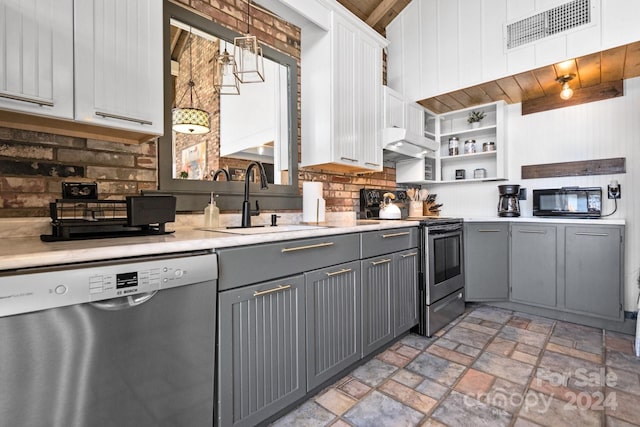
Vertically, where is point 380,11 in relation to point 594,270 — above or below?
above

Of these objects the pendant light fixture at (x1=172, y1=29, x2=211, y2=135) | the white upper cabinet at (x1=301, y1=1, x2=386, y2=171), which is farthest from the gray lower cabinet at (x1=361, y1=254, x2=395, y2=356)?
the pendant light fixture at (x1=172, y1=29, x2=211, y2=135)

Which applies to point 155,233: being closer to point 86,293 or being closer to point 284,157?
point 86,293

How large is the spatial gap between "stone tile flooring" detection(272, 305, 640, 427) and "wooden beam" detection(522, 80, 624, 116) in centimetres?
223

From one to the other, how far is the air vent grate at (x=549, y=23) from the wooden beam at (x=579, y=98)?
87cm

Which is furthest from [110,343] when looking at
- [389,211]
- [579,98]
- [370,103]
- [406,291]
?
[579,98]

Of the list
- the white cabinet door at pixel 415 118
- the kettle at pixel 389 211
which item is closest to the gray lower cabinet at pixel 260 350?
the kettle at pixel 389 211

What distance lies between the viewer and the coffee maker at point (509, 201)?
10.9 feet

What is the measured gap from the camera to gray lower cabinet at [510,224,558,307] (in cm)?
295

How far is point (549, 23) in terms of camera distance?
266cm

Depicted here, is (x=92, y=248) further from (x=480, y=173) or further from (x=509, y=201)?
(x=480, y=173)

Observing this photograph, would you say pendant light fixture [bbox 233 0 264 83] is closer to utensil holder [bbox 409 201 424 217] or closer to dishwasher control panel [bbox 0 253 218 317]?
dishwasher control panel [bbox 0 253 218 317]

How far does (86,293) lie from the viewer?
927 mm

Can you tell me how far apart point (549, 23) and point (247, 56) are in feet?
8.50

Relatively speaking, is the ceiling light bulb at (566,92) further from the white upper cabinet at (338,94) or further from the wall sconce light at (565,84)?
the white upper cabinet at (338,94)
